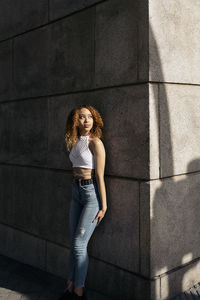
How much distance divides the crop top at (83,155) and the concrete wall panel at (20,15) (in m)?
2.41

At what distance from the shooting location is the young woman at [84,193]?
407 cm

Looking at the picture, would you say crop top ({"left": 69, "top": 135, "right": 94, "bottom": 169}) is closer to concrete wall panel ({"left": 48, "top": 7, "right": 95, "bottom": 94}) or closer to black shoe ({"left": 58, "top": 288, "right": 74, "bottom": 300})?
concrete wall panel ({"left": 48, "top": 7, "right": 95, "bottom": 94})

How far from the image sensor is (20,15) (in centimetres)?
589

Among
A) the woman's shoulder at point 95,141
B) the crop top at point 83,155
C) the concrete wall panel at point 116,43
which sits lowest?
the crop top at point 83,155

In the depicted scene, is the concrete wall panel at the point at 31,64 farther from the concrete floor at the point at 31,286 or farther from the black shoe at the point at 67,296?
the black shoe at the point at 67,296

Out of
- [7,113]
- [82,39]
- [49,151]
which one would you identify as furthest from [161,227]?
[7,113]

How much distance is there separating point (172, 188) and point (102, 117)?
4.30 ft

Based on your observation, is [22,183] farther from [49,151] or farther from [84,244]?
[84,244]

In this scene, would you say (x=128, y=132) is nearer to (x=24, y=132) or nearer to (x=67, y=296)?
(x=67, y=296)

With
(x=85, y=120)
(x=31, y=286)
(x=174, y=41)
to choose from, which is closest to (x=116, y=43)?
(x=174, y=41)

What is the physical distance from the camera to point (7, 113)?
20.5ft

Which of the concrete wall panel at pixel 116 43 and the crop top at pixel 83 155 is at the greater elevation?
the concrete wall panel at pixel 116 43

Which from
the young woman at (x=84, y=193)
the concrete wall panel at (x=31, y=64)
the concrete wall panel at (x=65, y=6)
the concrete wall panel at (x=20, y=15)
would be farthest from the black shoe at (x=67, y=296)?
the concrete wall panel at (x=20, y=15)

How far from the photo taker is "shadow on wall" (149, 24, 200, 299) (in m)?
4.03
